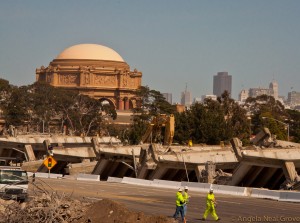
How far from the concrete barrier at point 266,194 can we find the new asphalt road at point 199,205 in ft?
2.22

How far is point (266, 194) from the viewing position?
43625 mm

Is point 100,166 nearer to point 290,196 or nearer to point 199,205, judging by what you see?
point 290,196

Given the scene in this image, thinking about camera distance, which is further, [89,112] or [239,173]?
[89,112]

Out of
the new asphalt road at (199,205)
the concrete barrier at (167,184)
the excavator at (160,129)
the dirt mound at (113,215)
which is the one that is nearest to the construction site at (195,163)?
the concrete barrier at (167,184)

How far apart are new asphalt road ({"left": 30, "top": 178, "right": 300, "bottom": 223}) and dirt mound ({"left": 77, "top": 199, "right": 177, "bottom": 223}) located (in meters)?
1.59

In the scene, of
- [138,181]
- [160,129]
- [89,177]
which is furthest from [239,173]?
[160,129]

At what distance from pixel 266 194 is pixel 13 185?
1244cm

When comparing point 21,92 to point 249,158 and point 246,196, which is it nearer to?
point 249,158

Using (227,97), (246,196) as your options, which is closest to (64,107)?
(227,97)

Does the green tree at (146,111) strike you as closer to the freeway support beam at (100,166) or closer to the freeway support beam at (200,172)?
the freeway support beam at (100,166)

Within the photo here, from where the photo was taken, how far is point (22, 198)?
3775 centimetres

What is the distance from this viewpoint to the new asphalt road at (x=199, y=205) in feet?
107

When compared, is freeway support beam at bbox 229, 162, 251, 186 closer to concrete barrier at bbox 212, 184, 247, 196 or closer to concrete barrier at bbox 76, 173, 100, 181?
concrete barrier at bbox 212, 184, 247, 196

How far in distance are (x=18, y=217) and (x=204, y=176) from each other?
28522 mm
